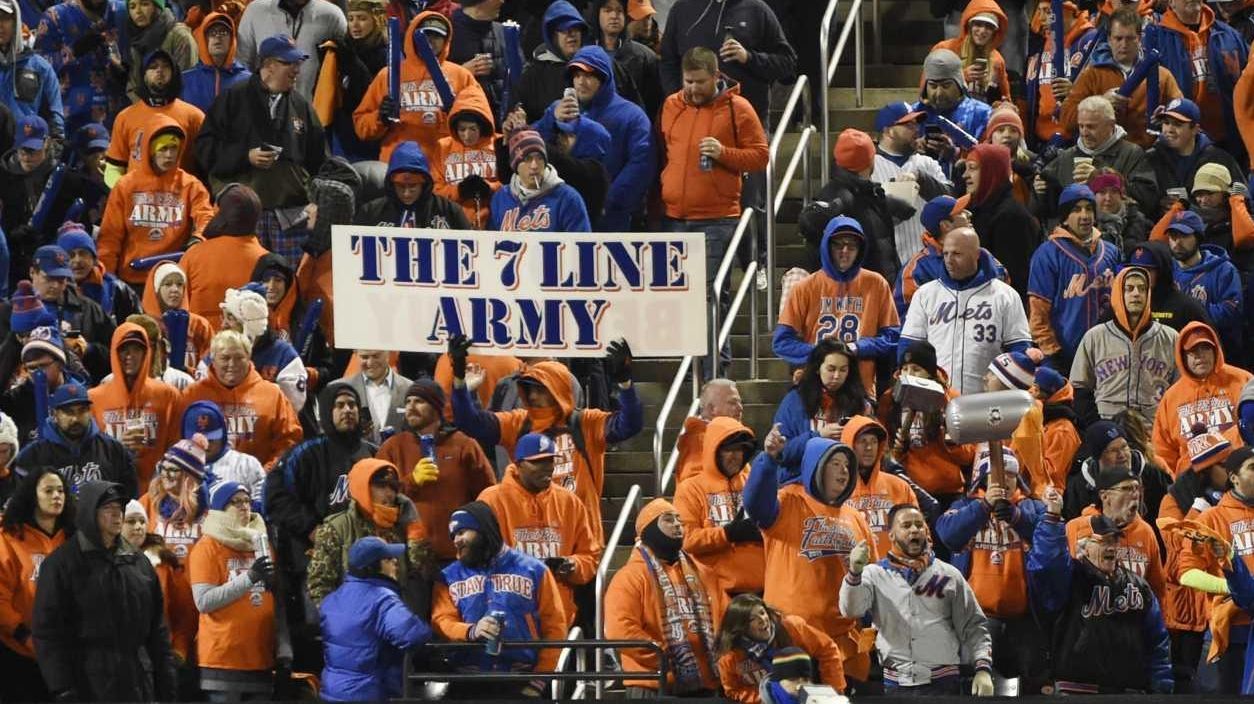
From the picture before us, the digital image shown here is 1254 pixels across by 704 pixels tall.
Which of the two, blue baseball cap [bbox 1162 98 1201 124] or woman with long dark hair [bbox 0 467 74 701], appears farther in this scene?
blue baseball cap [bbox 1162 98 1201 124]

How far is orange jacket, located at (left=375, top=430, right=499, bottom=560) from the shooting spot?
16891 mm

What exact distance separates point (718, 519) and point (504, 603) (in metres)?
1.22

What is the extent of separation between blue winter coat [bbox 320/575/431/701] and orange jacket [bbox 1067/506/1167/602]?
10.8 feet

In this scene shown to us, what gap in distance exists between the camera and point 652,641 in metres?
A: 15.6

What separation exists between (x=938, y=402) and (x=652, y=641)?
1979mm

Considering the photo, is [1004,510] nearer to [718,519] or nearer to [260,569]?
[718,519]

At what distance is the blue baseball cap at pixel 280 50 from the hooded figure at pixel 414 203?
5.20 ft

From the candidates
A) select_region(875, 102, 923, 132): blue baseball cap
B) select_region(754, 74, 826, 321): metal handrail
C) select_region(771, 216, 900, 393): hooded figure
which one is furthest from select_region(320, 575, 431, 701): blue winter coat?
select_region(875, 102, 923, 132): blue baseball cap

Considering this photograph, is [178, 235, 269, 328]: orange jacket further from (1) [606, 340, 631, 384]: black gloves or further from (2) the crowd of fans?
(1) [606, 340, 631, 384]: black gloves

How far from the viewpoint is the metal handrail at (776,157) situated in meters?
19.3

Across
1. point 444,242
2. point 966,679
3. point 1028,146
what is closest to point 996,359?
point 966,679

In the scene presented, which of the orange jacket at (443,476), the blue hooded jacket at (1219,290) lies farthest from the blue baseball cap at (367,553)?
the blue hooded jacket at (1219,290)

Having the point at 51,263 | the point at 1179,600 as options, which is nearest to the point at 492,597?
the point at 1179,600

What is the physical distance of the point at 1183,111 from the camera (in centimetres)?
2036
